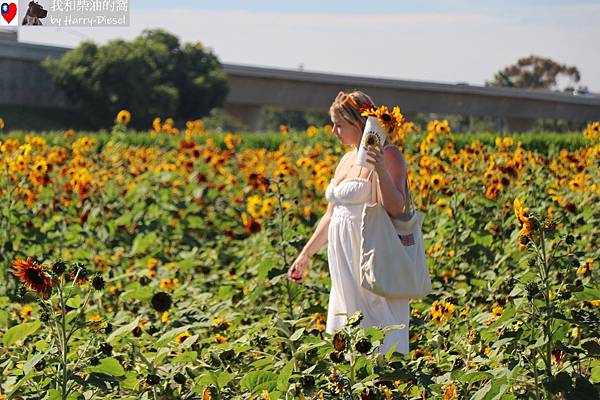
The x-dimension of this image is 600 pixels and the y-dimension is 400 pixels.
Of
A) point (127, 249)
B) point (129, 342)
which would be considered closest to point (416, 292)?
point (129, 342)

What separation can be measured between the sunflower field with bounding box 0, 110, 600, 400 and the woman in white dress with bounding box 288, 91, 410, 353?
243mm

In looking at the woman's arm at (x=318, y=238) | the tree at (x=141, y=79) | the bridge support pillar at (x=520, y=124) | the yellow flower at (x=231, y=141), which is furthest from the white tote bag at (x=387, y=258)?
the bridge support pillar at (x=520, y=124)

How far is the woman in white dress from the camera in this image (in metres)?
4.67

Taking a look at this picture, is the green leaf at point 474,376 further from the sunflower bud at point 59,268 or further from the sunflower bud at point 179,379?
the sunflower bud at point 59,268

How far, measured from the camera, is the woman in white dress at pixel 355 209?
15.3 feet

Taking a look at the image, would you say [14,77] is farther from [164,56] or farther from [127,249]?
[127,249]

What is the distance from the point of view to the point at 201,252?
8.87 meters

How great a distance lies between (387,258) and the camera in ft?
15.3

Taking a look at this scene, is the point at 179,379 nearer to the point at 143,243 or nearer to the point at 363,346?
the point at 363,346

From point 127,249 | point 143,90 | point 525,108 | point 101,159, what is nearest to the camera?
point 127,249

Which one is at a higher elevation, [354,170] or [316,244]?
[354,170]

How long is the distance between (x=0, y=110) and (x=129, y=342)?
169ft

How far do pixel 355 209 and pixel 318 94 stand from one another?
190 ft

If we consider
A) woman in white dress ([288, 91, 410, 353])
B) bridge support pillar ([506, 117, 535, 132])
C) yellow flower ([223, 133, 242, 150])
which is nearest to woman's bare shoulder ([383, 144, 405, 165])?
woman in white dress ([288, 91, 410, 353])
